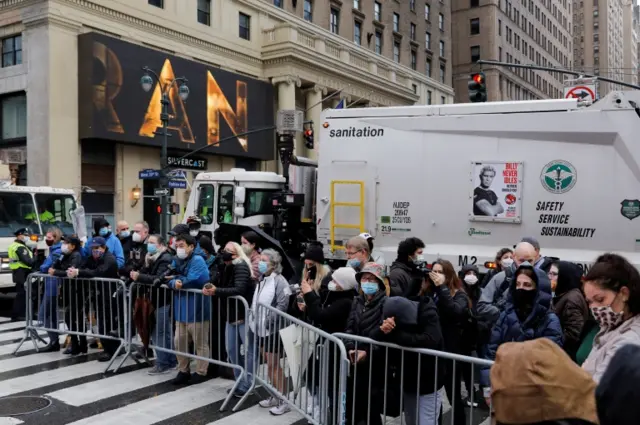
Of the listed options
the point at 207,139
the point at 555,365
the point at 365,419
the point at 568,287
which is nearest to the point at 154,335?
the point at 365,419

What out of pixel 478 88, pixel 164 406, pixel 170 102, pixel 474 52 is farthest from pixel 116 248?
pixel 474 52

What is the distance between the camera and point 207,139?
3077cm

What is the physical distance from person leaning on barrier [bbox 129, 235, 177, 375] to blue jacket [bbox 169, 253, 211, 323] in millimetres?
221

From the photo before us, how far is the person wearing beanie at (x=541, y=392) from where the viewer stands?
1814 mm

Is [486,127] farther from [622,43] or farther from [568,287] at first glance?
[622,43]

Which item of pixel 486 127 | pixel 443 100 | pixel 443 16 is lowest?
pixel 486 127

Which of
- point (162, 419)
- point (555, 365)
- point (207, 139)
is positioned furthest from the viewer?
point (207, 139)

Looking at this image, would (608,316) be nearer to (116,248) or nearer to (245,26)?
(116,248)

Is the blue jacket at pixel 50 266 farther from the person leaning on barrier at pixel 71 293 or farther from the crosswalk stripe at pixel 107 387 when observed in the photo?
the crosswalk stripe at pixel 107 387

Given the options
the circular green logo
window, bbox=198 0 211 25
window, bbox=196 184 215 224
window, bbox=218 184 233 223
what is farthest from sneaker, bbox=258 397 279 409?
window, bbox=198 0 211 25

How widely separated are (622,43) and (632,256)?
18065cm

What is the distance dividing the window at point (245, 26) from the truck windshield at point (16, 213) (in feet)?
74.7

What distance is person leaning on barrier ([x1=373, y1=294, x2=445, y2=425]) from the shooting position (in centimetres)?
448

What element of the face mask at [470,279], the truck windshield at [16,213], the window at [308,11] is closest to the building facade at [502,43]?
the window at [308,11]
